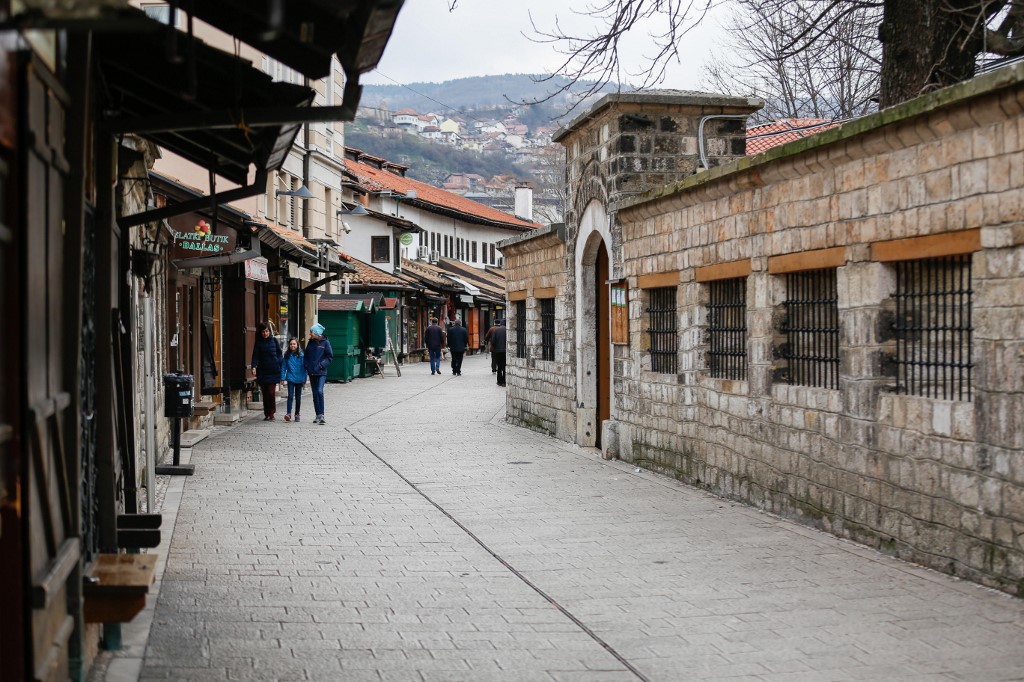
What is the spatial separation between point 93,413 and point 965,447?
5.11m

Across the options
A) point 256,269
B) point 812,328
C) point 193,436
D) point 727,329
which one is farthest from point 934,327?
point 256,269

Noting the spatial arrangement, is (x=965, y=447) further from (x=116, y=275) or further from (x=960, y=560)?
(x=116, y=275)

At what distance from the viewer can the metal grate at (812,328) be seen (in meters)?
9.93

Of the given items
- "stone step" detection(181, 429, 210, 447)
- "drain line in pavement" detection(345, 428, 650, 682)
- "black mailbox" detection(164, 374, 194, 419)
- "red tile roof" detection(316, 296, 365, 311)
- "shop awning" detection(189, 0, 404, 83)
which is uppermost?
"shop awning" detection(189, 0, 404, 83)

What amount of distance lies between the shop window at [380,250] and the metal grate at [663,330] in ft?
115

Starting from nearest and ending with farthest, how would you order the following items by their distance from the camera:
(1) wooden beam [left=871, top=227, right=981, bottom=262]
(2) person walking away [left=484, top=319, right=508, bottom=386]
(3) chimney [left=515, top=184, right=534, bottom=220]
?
(1) wooden beam [left=871, top=227, right=981, bottom=262], (2) person walking away [left=484, top=319, right=508, bottom=386], (3) chimney [left=515, top=184, right=534, bottom=220]

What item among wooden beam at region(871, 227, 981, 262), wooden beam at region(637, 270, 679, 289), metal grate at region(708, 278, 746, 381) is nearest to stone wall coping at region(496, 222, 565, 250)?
wooden beam at region(637, 270, 679, 289)

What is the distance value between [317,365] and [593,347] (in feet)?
18.9

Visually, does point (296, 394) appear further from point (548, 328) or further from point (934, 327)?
point (934, 327)

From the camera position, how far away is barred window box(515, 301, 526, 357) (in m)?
20.5

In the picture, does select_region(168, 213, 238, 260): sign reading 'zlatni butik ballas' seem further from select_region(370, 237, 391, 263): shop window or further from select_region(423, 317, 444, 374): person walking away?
select_region(370, 237, 391, 263): shop window

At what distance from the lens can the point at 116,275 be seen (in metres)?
7.13

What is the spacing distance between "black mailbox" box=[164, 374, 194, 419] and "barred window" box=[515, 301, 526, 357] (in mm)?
9940

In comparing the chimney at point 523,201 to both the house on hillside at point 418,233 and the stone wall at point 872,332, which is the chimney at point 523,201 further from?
the stone wall at point 872,332
